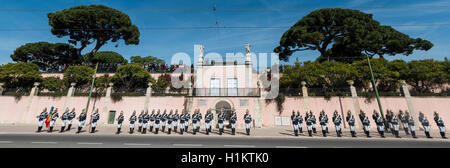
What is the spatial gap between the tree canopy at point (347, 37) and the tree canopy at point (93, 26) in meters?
29.3

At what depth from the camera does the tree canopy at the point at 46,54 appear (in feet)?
93.1

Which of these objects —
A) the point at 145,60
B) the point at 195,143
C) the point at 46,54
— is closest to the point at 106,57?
the point at 145,60

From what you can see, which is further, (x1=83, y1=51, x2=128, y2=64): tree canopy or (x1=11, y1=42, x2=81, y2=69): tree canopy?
(x1=83, y1=51, x2=128, y2=64): tree canopy

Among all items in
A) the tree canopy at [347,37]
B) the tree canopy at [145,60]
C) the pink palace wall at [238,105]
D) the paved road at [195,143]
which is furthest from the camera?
the tree canopy at [145,60]

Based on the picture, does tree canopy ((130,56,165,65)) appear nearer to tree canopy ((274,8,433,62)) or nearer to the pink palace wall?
the pink palace wall

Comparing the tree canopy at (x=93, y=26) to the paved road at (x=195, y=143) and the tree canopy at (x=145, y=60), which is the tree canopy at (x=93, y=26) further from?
the paved road at (x=195, y=143)

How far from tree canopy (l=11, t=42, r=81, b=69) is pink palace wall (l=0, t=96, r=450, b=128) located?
44.3ft

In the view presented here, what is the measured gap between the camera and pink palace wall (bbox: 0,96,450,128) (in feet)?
53.1

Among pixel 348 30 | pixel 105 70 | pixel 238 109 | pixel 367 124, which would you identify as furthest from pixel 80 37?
pixel 348 30

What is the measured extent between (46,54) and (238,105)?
35015 mm

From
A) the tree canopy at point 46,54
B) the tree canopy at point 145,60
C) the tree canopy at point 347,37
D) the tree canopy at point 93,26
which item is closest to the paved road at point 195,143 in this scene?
the tree canopy at point 347,37

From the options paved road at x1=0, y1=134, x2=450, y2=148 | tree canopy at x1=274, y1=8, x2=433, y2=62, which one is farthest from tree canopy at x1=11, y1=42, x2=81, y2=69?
tree canopy at x1=274, y1=8, x2=433, y2=62

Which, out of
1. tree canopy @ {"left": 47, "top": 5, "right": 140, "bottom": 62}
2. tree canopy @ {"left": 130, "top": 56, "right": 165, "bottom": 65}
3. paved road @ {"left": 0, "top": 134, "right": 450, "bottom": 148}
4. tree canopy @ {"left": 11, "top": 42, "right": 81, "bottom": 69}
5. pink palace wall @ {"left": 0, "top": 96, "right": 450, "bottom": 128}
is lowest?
paved road @ {"left": 0, "top": 134, "right": 450, "bottom": 148}

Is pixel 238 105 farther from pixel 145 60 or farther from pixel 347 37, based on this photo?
pixel 145 60
